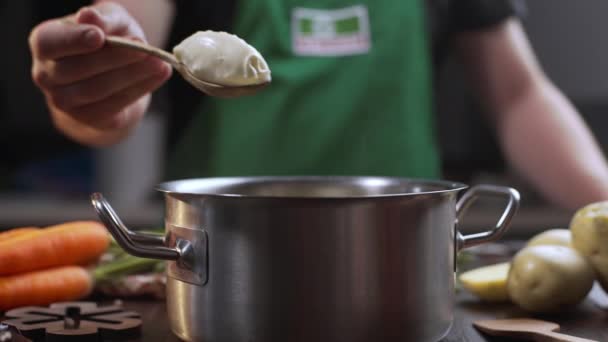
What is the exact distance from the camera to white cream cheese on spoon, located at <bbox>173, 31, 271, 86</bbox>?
0.73 meters

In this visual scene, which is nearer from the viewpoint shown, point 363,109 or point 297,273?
point 297,273

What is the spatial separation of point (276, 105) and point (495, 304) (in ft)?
2.46

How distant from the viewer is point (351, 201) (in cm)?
59

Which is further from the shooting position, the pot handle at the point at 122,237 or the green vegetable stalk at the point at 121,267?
the green vegetable stalk at the point at 121,267

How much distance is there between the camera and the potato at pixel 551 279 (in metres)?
0.79

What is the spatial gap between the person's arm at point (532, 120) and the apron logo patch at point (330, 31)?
283 mm

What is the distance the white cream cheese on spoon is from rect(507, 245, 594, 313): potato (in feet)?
1.22

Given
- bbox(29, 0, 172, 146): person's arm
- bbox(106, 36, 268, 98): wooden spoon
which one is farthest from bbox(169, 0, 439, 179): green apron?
bbox(106, 36, 268, 98): wooden spoon

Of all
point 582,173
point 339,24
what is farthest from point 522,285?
point 339,24

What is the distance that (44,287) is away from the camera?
2.76 feet

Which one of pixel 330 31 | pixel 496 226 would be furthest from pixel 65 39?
pixel 330 31

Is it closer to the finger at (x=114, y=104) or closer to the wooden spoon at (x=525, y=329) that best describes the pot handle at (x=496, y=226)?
the wooden spoon at (x=525, y=329)

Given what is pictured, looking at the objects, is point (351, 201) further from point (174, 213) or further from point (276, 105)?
point (276, 105)

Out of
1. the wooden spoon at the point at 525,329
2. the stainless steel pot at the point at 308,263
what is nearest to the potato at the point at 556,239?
the wooden spoon at the point at 525,329
